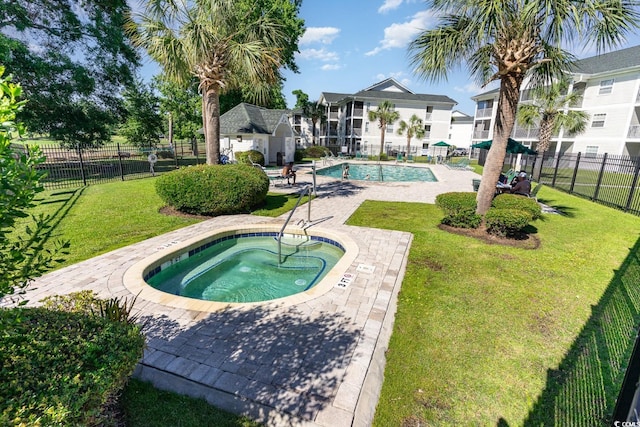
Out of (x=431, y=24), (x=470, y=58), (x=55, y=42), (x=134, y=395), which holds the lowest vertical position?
(x=134, y=395)

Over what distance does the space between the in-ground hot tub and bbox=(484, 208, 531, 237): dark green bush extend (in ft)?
12.7

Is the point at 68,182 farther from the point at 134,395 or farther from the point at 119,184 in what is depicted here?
the point at 134,395

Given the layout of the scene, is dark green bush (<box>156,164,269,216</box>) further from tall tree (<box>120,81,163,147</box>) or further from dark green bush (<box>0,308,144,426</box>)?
tall tree (<box>120,81,163,147</box>)

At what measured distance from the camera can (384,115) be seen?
39000 millimetres

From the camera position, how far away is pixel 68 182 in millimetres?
15266

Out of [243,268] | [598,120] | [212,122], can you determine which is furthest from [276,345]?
[598,120]

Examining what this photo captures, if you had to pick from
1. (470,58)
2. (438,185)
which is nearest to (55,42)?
(470,58)

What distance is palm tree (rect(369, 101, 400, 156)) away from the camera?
38844mm

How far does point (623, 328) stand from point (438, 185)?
1480 cm

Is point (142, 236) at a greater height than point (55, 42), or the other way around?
point (55, 42)

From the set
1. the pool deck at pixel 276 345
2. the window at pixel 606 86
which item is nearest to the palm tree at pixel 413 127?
the window at pixel 606 86

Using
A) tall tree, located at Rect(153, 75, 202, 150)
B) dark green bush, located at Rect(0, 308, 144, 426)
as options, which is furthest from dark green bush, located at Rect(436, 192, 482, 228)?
tall tree, located at Rect(153, 75, 202, 150)

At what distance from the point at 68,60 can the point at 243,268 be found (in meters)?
17.4

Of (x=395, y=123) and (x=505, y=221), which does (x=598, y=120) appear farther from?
(x=505, y=221)
